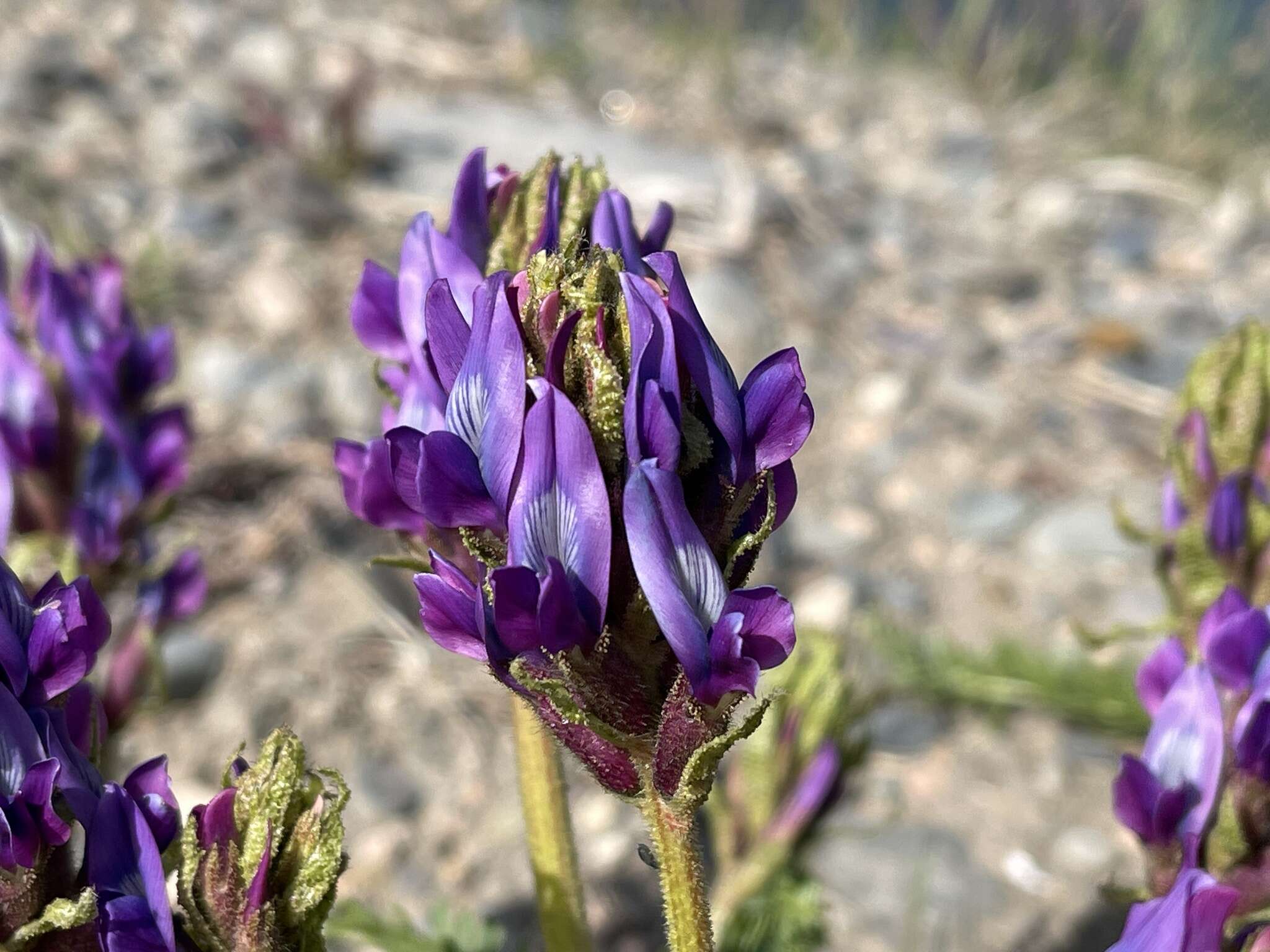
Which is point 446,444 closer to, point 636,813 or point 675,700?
point 675,700

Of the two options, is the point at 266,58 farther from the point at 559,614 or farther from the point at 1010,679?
the point at 559,614

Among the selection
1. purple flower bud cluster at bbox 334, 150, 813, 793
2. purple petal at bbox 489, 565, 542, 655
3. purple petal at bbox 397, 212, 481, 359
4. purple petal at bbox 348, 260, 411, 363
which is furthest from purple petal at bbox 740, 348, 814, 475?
purple petal at bbox 348, 260, 411, 363

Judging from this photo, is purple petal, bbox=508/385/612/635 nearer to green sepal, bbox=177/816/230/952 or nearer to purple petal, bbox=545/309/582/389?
purple petal, bbox=545/309/582/389

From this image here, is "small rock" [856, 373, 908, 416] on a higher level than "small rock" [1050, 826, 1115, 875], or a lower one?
higher

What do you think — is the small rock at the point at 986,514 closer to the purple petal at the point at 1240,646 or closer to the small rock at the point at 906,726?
the small rock at the point at 906,726

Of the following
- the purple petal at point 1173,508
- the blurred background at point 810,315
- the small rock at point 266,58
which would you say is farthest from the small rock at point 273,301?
the purple petal at point 1173,508

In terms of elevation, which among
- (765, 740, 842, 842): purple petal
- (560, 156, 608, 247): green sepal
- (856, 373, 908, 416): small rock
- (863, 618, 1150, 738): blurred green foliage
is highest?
(560, 156, 608, 247): green sepal

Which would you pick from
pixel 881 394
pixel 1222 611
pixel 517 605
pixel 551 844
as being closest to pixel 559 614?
pixel 517 605
